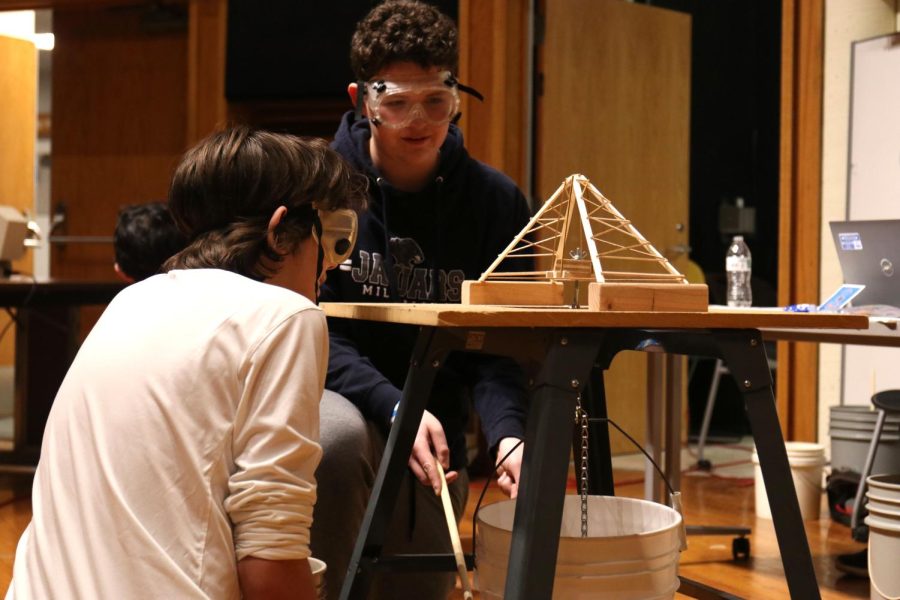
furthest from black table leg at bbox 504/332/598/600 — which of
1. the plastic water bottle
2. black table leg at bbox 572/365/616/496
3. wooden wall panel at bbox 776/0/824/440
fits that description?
wooden wall panel at bbox 776/0/824/440

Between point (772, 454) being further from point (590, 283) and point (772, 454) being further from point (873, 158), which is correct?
point (873, 158)

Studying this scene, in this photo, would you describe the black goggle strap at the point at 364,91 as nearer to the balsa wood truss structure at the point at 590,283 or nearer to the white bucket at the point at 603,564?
the balsa wood truss structure at the point at 590,283

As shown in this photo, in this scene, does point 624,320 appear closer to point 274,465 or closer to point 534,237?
point 274,465

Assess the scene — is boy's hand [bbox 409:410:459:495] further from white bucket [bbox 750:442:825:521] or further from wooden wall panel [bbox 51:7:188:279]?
wooden wall panel [bbox 51:7:188:279]

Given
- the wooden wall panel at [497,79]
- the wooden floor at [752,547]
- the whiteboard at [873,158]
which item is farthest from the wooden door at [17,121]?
the whiteboard at [873,158]

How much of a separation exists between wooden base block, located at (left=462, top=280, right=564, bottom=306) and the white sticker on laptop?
1594 millimetres

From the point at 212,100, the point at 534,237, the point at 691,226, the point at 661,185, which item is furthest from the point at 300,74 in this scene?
the point at 534,237

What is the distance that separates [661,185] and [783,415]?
1.41m

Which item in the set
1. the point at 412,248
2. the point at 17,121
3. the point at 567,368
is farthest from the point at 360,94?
the point at 17,121

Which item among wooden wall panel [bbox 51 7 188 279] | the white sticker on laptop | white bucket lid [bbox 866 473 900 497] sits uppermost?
wooden wall panel [bbox 51 7 188 279]

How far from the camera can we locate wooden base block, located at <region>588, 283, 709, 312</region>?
1.29 meters

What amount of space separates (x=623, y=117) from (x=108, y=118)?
3.01 m

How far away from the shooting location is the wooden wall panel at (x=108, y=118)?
6.32m

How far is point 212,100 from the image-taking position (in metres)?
5.87
